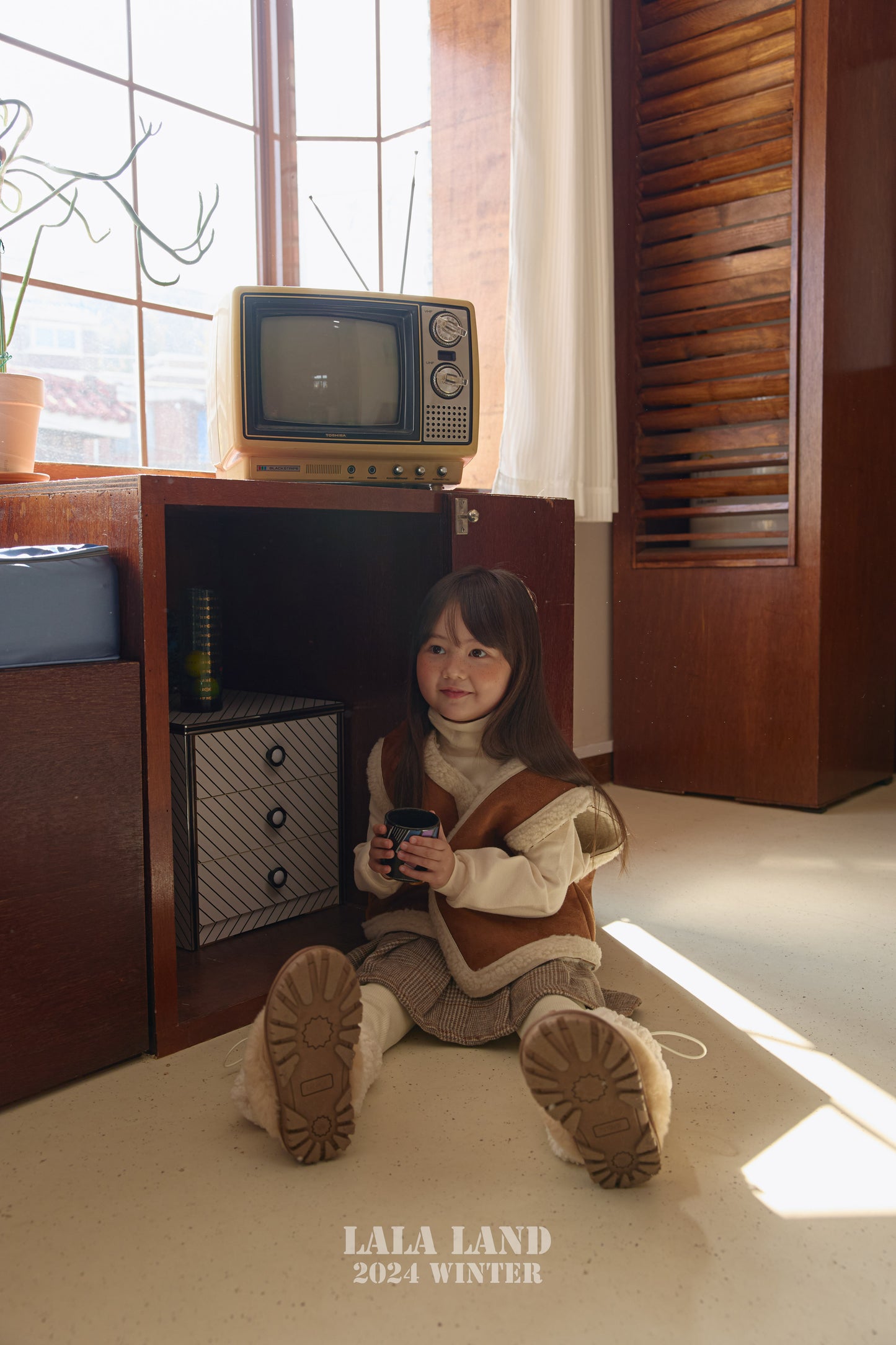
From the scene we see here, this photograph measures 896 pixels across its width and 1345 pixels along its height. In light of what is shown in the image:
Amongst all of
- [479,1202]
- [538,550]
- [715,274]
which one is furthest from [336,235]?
[479,1202]

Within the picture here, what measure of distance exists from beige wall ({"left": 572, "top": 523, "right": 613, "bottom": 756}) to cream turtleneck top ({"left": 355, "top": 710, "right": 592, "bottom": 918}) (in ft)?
4.05

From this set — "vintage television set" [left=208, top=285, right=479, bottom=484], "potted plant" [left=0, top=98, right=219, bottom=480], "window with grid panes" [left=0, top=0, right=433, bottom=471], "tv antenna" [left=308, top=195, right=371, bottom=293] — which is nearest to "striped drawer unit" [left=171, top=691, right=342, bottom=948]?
"vintage television set" [left=208, top=285, right=479, bottom=484]

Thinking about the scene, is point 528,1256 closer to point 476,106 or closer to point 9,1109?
point 9,1109

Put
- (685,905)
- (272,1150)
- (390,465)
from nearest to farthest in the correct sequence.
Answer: (272,1150) → (390,465) → (685,905)

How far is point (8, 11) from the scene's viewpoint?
1.81m

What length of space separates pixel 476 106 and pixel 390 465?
134 cm

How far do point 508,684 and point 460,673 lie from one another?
0.23ft

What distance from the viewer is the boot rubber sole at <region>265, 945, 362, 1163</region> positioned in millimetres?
928

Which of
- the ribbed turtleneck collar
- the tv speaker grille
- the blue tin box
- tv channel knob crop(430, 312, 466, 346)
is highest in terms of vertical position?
tv channel knob crop(430, 312, 466, 346)

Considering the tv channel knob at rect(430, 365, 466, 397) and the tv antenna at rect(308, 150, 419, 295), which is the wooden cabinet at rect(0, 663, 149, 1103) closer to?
the tv channel knob at rect(430, 365, 466, 397)

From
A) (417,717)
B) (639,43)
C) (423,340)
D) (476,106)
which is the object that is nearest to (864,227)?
(639,43)

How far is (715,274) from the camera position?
2.36 metres

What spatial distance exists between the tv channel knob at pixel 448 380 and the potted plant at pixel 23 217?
1.51 feet

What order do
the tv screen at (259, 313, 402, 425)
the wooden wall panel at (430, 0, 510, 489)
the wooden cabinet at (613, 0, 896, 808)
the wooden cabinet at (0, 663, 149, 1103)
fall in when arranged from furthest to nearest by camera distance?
the wooden wall panel at (430, 0, 510, 489) < the wooden cabinet at (613, 0, 896, 808) < the tv screen at (259, 313, 402, 425) < the wooden cabinet at (0, 663, 149, 1103)
